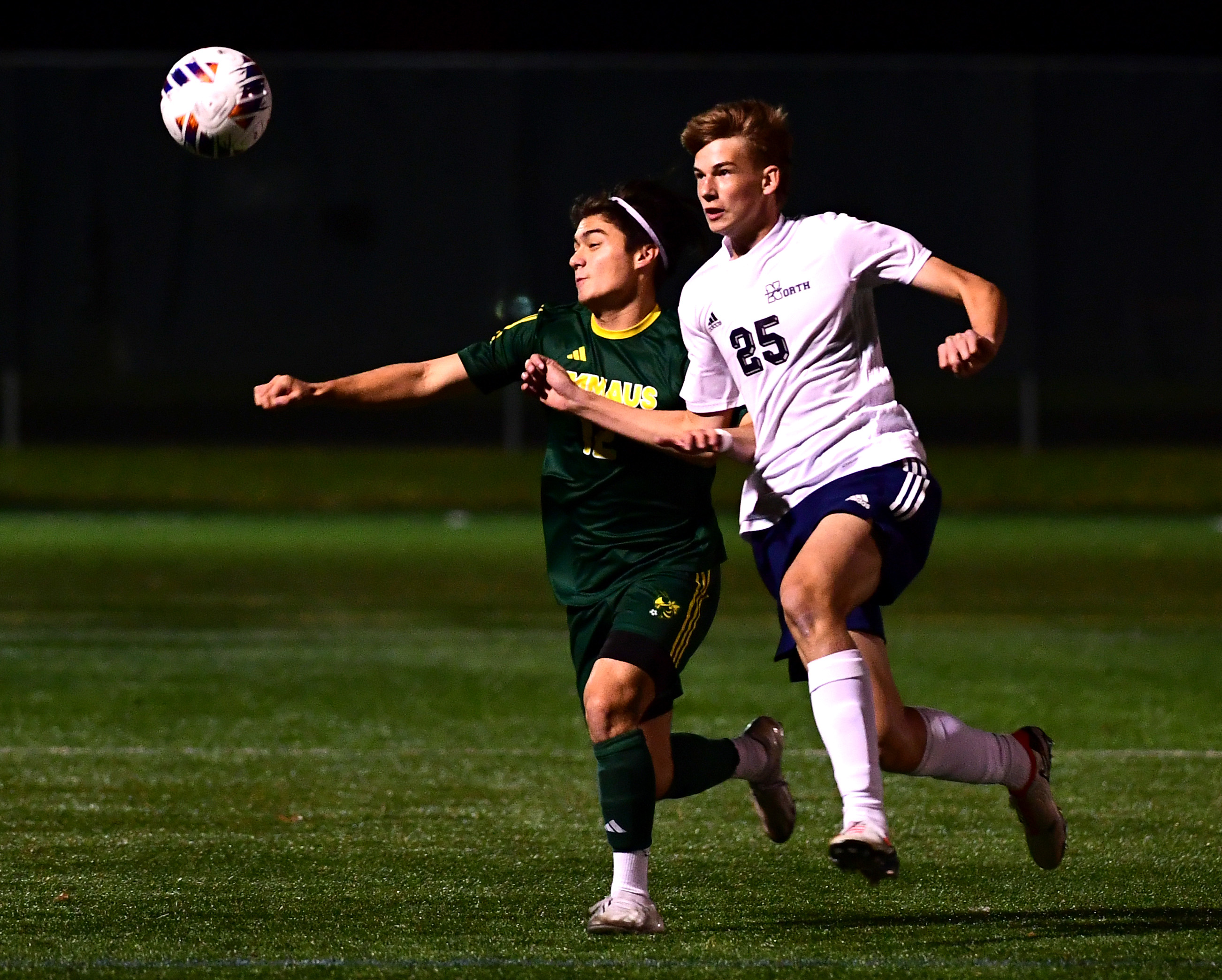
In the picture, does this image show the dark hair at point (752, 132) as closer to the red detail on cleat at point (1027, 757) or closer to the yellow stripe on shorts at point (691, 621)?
the yellow stripe on shorts at point (691, 621)

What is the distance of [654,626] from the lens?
476cm

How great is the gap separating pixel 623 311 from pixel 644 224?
0.71 feet

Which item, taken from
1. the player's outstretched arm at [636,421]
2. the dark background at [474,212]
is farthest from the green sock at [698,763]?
the dark background at [474,212]

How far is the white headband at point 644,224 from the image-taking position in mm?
5027

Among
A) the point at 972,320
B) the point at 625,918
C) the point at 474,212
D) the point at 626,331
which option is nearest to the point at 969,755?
the point at 625,918

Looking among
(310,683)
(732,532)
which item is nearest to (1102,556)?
(732,532)

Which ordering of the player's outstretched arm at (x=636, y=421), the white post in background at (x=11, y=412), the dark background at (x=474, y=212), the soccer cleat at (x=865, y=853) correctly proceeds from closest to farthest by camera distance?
the soccer cleat at (x=865, y=853), the player's outstretched arm at (x=636, y=421), the white post in background at (x=11, y=412), the dark background at (x=474, y=212)

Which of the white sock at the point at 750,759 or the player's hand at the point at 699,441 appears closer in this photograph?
the player's hand at the point at 699,441

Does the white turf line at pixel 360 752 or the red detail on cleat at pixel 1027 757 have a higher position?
the red detail on cleat at pixel 1027 757

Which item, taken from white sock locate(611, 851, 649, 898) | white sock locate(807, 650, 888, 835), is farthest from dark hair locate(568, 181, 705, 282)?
white sock locate(611, 851, 649, 898)

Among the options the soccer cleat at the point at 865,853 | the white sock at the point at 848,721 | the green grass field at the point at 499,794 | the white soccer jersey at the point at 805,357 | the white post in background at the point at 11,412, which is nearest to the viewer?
the soccer cleat at the point at 865,853

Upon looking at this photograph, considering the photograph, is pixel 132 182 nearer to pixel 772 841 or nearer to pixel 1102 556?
pixel 1102 556

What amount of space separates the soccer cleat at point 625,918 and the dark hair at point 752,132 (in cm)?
168

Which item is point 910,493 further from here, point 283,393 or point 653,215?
point 283,393
